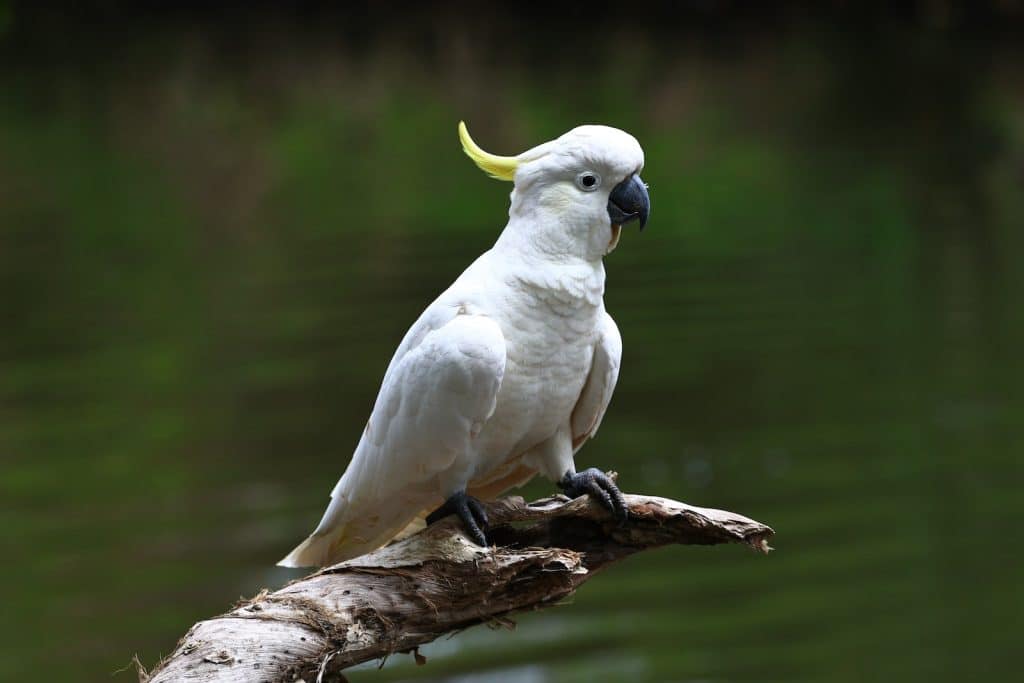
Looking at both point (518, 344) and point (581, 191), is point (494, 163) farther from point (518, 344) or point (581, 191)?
point (518, 344)

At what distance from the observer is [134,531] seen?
25.7ft

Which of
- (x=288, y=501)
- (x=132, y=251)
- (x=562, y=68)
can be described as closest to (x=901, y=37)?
(x=562, y=68)

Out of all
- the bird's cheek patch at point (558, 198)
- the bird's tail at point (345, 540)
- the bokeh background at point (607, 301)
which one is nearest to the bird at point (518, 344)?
the bird's cheek patch at point (558, 198)

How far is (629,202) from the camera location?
120 inches

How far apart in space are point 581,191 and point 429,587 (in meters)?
0.89

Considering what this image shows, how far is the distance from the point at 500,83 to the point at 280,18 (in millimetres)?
4385

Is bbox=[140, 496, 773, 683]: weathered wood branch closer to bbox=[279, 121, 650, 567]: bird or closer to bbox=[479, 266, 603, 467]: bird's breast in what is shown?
bbox=[279, 121, 650, 567]: bird

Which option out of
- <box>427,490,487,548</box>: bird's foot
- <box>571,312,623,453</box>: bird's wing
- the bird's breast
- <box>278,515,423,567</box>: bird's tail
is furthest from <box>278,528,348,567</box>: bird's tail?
<box>571,312,623,453</box>: bird's wing

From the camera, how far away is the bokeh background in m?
7.18

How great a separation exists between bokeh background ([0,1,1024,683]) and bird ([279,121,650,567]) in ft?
12.0

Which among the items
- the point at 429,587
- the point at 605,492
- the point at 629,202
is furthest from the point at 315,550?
the point at 629,202

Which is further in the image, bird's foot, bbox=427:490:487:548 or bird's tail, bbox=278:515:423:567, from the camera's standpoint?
bird's tail, bbox=278:515:423:567

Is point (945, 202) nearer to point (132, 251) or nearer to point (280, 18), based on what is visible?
point (132, 251)

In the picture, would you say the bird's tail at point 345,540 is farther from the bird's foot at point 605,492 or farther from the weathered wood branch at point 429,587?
the bird's foot at point 605,492
